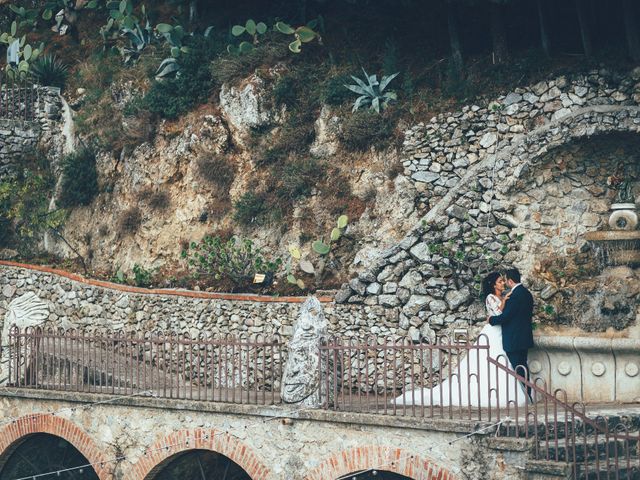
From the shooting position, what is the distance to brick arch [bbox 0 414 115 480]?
1639cm

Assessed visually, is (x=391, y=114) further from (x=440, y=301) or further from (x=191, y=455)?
(x=191, y=455)

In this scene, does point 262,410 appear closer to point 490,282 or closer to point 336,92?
point 490,282

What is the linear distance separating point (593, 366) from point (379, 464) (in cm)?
359

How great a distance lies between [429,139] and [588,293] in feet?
14.1

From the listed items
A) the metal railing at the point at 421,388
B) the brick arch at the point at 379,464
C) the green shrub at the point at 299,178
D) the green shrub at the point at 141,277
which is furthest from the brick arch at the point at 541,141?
the green shrub at the point at 141,277

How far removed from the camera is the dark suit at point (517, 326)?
14844 millimetres

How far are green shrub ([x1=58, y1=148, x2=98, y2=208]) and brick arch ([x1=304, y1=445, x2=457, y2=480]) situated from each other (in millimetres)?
12289

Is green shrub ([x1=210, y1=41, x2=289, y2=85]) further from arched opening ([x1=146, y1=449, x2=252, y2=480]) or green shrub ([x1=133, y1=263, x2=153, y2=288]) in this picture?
arched opening ([x1=146, y1=449, x2=252, y2=480])

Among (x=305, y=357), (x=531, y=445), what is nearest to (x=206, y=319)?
(x=305, y=357)

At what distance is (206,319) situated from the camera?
63.4 ft

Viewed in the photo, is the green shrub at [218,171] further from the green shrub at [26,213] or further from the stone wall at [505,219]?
the stone wall at [505,219]

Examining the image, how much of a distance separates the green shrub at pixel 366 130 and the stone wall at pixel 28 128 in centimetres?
945

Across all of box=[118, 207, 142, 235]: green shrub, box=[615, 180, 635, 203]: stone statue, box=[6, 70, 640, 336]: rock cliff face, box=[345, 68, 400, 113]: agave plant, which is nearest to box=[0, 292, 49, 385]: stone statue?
box=[6, 70, 640, 336]: rock cliff face

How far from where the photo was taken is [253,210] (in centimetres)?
2119
